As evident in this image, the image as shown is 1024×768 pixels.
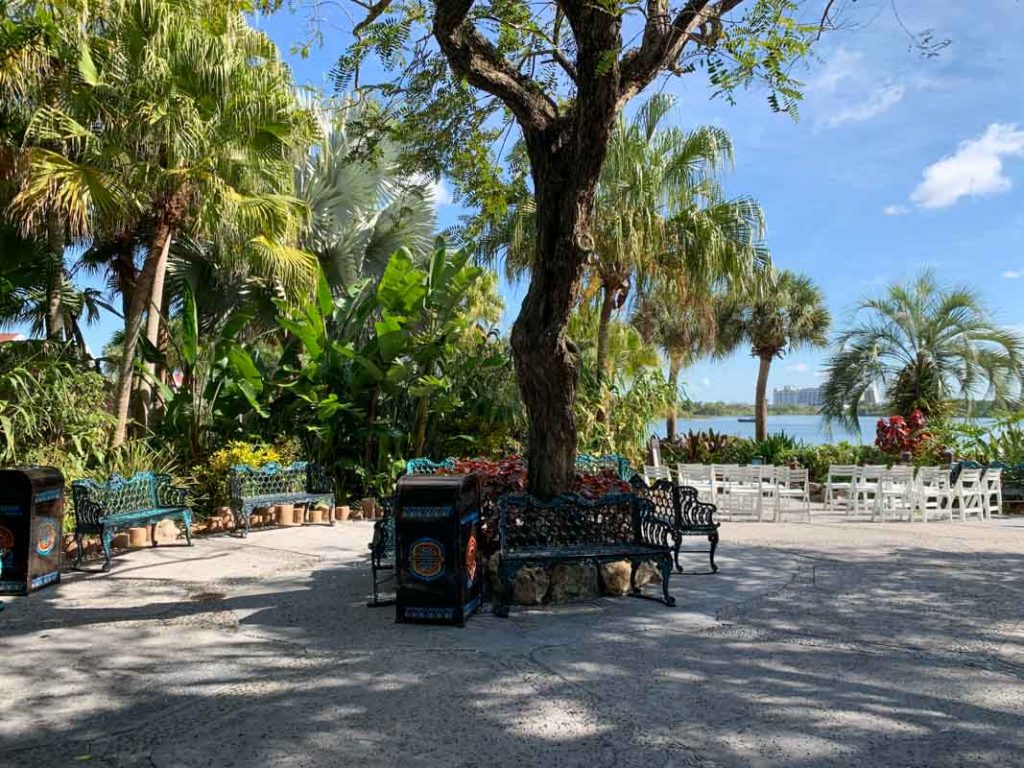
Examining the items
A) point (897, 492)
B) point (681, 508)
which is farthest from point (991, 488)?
point (681, 508)

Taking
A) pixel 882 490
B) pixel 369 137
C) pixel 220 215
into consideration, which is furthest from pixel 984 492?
pixel 220 215

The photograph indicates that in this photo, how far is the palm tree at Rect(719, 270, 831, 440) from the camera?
110 ft

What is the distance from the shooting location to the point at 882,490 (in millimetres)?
13102

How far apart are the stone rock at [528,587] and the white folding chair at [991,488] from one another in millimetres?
10760

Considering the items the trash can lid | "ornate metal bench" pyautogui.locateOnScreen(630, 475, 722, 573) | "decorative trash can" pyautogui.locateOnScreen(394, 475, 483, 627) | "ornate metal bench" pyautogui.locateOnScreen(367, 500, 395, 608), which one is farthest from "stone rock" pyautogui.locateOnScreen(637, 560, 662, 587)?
"ornate metal bench" pyautogui.locateOnScreen(367, 500, 395, 608)

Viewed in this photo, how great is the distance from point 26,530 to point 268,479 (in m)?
4.33

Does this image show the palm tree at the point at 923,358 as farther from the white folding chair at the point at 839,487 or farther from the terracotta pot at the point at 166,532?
the terracotta pot at the point at 166,532

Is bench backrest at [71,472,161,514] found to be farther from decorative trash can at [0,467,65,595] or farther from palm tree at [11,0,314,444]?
palm tree at [11,0,314,444]

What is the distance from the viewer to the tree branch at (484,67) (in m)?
6.21

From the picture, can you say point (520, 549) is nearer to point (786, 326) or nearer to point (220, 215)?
point (220, 215)

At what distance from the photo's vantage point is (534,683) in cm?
452

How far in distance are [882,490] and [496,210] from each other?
861cm

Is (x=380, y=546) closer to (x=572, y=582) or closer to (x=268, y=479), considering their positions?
(x=572, y=582)

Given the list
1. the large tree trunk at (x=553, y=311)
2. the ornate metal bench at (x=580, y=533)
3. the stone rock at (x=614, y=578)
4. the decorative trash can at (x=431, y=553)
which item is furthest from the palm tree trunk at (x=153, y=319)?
the stone rock at (x=614, y=578)
